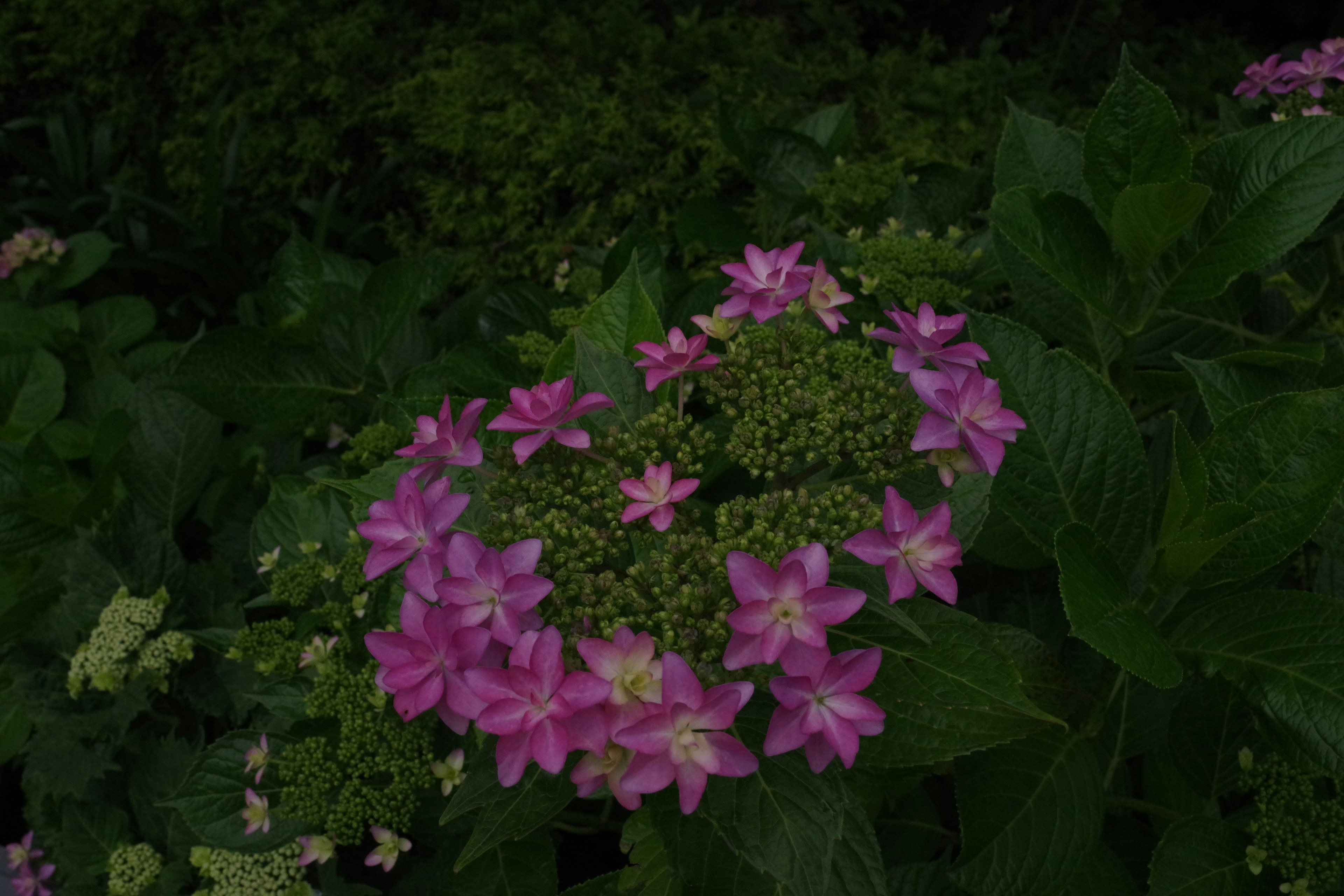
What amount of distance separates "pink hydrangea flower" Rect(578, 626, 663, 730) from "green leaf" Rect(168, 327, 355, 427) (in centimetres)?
123

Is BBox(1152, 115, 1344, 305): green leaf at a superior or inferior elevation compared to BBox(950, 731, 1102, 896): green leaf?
superior

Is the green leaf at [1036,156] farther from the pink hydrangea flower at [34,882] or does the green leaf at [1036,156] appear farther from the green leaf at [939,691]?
the pink hydrangea flower at [34,882]

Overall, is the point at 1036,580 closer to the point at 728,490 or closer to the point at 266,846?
the point at 728,490

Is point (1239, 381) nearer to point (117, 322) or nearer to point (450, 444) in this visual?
point (450, 444)

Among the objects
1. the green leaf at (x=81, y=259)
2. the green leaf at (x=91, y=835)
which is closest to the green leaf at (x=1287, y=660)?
the green leaf at (x=91, y=835)

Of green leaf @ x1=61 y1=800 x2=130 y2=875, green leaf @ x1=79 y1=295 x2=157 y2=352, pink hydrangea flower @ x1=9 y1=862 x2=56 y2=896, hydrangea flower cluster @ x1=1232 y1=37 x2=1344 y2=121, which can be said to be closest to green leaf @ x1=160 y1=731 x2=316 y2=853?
green leaf @ x1=61 y1=800 x2=130 y2=875

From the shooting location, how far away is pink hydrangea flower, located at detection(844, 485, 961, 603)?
31.5 inches

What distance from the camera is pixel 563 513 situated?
0.90 meters

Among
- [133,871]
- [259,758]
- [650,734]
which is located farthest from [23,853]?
[650,734]

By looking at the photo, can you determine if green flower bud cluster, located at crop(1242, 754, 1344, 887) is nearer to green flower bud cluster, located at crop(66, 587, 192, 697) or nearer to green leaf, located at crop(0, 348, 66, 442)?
green flower bud cluster, located at crop(66, 587, 192, 697)

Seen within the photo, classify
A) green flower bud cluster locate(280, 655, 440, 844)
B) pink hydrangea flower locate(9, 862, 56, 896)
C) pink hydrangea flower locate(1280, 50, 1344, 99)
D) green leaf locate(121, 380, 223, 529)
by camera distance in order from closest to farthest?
1. green flower bud cluster locate(280, 655, 440, 844)
2. pink hydrangea flower locate(1280, 50, 1344, 99)
3. pink hydrangea flower locate(9, 862, 56, 896)
4. green leaf locate(121, 380, 223, 529)

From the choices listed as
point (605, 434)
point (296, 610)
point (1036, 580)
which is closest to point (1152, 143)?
point (1036, 580)

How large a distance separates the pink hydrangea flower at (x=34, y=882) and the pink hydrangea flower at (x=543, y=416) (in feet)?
4.45

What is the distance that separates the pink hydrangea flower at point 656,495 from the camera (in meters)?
0.85
